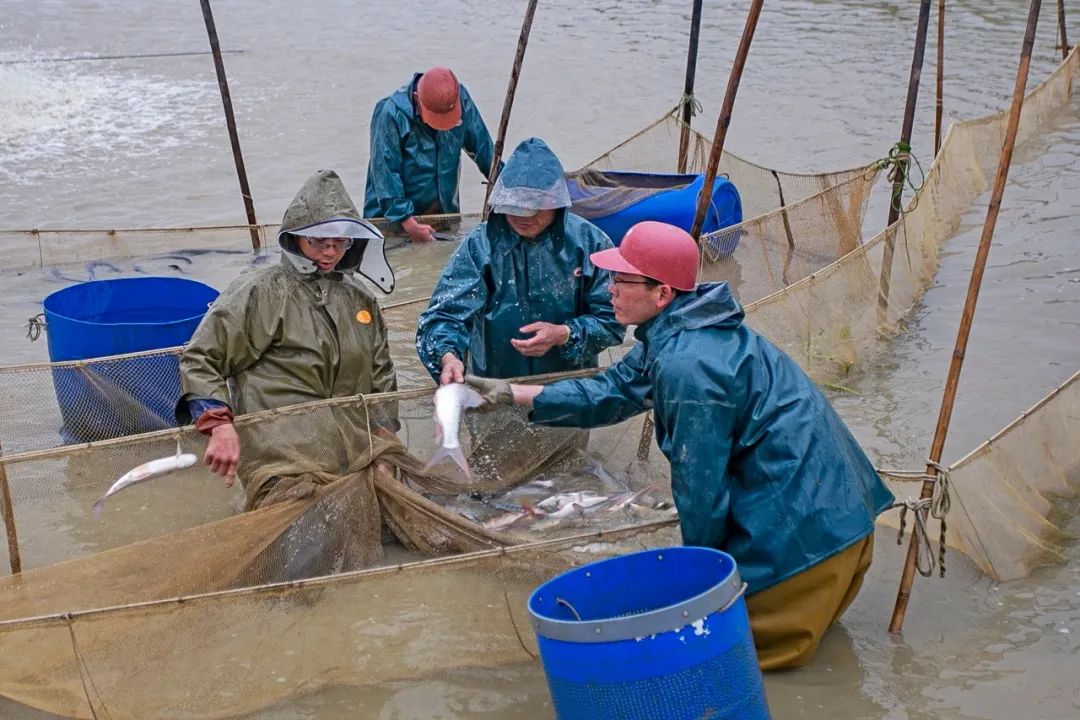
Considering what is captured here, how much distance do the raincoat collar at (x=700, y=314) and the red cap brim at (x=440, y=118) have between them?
525 centimetres

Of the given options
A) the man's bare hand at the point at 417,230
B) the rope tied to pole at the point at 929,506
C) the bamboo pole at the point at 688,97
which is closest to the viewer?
the rope tied to pole at the point at 929,506

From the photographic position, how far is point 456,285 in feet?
17.6

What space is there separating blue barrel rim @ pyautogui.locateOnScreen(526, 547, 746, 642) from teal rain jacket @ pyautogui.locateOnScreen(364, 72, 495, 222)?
6.24m

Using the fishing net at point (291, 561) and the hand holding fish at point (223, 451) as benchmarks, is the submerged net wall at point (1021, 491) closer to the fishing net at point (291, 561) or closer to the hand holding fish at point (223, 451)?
the fishing net at point (291, 561)

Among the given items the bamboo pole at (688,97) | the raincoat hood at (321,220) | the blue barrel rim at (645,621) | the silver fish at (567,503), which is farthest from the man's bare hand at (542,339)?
the bamboo pole at (688,97)

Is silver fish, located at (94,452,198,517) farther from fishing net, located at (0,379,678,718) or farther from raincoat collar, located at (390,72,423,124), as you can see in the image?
raincoat collar, located at (390,72,423,124)

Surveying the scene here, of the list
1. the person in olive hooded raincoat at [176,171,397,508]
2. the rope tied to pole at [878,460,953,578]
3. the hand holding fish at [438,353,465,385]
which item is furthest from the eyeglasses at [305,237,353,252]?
the rope tied to pole at [878,460,953,578]

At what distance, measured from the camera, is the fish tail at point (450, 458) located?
4590 mm

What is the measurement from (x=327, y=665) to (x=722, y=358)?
5.84ft

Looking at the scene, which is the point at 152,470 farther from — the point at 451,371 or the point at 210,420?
the point at 451,371

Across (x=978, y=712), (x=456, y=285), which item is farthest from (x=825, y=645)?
(x=456, y=285)

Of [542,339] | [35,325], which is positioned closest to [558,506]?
[542,339]

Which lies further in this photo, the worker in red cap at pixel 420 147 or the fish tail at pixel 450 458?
the worker in red cap at pixel 420 147

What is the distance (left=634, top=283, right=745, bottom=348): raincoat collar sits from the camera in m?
3.90
